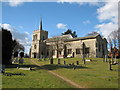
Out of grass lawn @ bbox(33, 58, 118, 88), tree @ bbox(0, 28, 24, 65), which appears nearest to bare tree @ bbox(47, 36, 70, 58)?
tree @ bbox(0, 28, 24, 65)

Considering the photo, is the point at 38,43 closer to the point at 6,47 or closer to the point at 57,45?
the point at 57,45

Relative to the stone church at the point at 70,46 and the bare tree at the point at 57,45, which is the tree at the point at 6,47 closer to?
the stone church at the point at 70,46

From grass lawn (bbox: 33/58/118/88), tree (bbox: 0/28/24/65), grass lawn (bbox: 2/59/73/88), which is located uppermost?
tree (bbox: 0/28/24/65)

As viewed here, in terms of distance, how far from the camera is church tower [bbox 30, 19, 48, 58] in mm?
55838

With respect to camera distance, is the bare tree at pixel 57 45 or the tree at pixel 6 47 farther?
the bare tree at pixel 57 45

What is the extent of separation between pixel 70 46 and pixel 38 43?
1605cm

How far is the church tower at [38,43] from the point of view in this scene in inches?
2198

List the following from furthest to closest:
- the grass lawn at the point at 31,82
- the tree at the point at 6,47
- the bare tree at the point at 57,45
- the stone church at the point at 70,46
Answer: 1. the bare tree at the point at 57,45
2. the stone church at the point at 70,46
3. the tree at the point at 6,47
4. the grass lawn at the point at 31,82

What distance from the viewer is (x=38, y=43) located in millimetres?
A: 56219

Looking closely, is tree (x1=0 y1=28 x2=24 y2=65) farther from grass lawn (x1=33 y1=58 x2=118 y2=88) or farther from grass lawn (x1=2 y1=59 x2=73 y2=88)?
grass lawn (x1=2 y1=59 x2=73 y2=88)

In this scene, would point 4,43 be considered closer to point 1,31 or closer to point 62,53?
point 1,31

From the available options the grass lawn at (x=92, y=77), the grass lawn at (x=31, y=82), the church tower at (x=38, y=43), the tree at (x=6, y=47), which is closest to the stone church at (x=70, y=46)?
the church tower at (x=38, y=43)

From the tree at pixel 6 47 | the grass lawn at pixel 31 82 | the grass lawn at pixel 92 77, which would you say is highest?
the tree at pixel 6 47

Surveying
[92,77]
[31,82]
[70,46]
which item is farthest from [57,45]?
[31,82]
